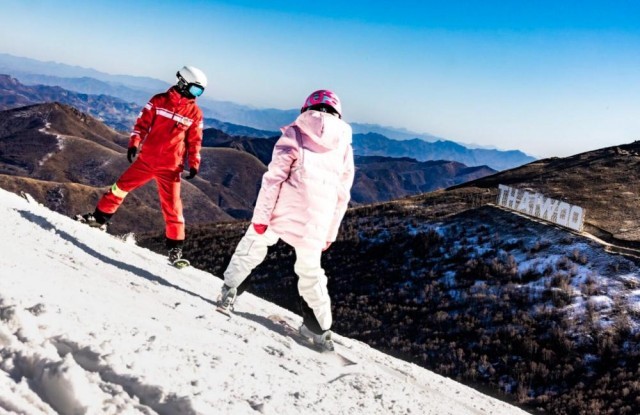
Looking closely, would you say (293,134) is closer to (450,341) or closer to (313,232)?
(313,232)

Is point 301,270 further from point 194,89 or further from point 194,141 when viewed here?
point 194,89

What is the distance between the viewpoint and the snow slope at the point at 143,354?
2.44 meters

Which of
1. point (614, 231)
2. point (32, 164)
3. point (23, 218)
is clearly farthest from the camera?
point (32, 164)

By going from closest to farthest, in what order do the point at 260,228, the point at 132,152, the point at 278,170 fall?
the point at 278,170, the point at 260,228, the point at 132,152

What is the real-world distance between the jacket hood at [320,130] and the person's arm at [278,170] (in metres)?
0.13

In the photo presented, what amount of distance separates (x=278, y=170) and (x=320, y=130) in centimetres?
60

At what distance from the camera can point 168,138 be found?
7711 mm

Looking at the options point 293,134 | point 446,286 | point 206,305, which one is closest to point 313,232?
point 293,134

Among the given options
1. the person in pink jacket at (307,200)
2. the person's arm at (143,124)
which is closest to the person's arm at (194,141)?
the person's arm at (143,124)

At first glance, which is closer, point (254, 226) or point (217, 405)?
point (217, 405)

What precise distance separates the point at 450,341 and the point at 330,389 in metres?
11.5

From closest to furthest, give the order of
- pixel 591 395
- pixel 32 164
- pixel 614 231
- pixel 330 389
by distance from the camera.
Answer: pixel 330 389, pixel 591 395, pixel 614 231, pixel 32 164

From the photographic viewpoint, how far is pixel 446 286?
60.6ft

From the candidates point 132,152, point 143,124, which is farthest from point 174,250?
point 143,124
